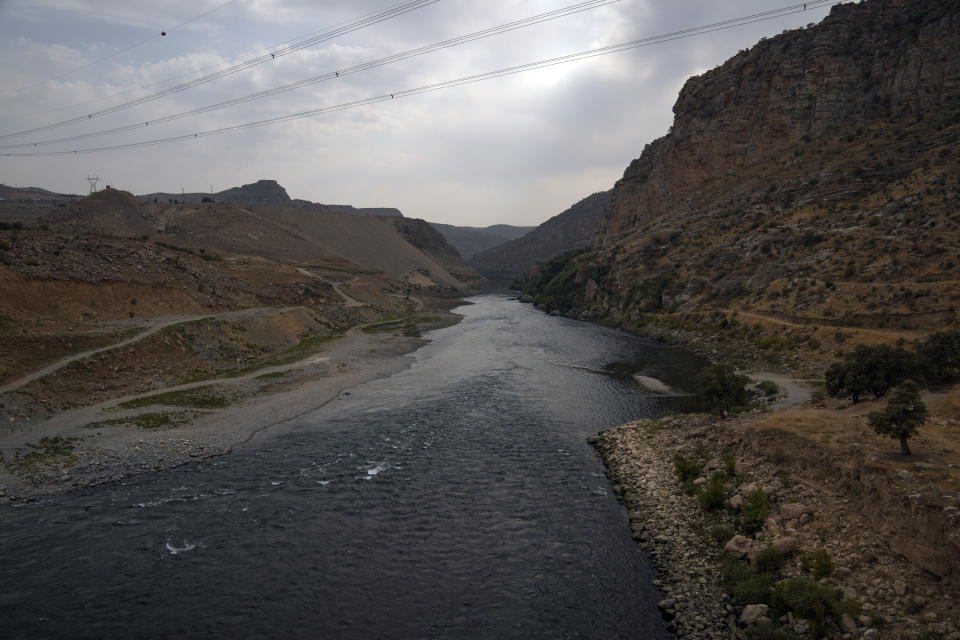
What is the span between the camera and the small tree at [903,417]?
52.0 ft

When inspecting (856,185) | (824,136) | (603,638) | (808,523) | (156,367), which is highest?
(824,136)

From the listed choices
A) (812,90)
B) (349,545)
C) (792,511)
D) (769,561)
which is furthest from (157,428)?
(812,90)

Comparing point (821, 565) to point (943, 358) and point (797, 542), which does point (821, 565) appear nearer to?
point (797, 542)

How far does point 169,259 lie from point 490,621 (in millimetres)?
54476

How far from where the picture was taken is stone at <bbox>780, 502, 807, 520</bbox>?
16337mm

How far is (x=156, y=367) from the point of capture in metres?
35.2

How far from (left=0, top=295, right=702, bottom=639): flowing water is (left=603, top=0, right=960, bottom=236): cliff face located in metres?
84.2

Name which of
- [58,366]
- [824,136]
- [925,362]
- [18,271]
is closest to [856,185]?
[824,136]

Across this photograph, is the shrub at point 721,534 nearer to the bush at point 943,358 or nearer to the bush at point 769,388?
the bush at point 943,358

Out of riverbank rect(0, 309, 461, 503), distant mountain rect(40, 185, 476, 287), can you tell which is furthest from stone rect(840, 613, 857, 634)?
distant mountain rect(40, 185, 476, 287)

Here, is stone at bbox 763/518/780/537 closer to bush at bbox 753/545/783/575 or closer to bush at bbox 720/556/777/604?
bush at bbox 753/545/783/575

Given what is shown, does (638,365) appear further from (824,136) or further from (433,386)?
(824,136)

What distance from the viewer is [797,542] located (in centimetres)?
1520

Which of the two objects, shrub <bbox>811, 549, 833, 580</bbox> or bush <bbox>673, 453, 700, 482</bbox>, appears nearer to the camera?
shrub <bbox>811, 549, 833, 580</bbox>
